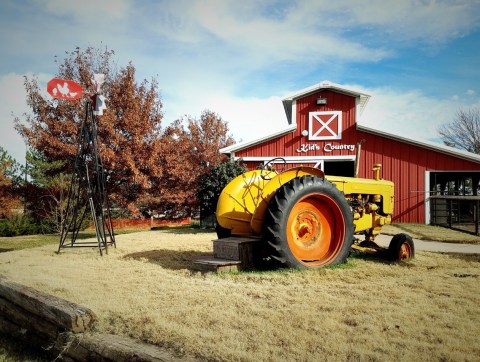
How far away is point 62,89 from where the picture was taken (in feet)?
25.8

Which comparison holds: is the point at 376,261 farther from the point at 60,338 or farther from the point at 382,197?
the point at 60,338

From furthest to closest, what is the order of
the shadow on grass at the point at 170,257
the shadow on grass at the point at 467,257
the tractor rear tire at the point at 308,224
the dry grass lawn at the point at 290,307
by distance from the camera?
the shadow on grass at the point at 467,257 → the shadow on grass at the point at 170,257 → the tractor rear tire at the point at 308,224 → the dry grass lawn at the point at 290,307

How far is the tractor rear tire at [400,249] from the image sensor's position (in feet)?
20.7

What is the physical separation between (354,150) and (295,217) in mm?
10203

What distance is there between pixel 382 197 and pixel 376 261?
131 cm

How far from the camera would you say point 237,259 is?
5.65m

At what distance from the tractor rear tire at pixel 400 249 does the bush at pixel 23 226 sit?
42.2 ft

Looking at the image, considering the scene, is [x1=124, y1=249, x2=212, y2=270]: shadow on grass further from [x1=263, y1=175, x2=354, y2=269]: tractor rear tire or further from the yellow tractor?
[x1=263, y1=175, x2=354, y2=269]: tractor rear tire

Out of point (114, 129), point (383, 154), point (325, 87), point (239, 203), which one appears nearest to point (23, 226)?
point (114, 129)

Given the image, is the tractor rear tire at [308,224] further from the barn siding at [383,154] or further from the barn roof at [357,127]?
the barn roof at [357,127]

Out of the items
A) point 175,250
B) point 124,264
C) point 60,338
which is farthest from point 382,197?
point 60,338

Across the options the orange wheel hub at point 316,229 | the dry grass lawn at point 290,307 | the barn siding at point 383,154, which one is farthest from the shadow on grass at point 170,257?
the barn siding at point 383,154

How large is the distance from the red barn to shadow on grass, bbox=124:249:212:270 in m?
8.12

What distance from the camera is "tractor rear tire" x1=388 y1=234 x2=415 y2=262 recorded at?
6.30m
